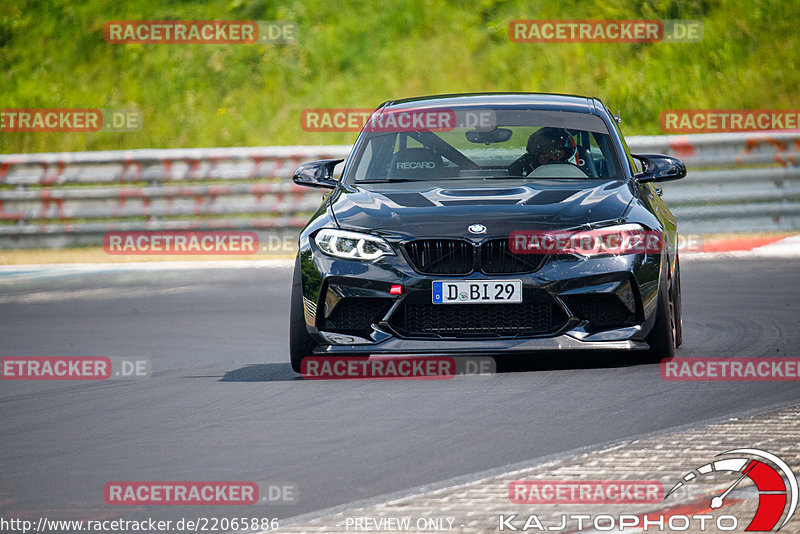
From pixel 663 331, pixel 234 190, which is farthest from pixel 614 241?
pixel 234 190

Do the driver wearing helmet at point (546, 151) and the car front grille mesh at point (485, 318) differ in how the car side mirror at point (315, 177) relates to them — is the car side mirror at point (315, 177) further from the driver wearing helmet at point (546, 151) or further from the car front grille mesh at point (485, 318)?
the car front grille mesh at point (485, 318)

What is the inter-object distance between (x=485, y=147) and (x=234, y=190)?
8096mm

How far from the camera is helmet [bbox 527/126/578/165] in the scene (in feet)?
29.6

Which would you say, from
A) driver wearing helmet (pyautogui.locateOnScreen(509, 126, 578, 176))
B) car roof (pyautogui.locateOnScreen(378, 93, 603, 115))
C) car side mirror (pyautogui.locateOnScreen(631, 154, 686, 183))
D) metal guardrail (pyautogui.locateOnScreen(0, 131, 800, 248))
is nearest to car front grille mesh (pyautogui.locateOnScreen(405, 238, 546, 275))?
driver wearing helmet (pyautogui.locateOnScreen(509, 126, 578, 176))

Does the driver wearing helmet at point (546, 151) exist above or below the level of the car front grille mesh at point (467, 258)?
above

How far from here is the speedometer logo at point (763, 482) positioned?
15.7ft

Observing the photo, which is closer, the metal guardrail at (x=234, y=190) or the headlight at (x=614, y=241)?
the headlight at (x=614, y=241)

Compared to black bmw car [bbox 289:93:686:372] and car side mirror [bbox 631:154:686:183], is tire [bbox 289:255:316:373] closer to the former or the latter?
black bmw car [bbox 289:93:686:372]

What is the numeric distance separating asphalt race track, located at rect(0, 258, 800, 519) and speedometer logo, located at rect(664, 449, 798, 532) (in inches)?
31.5

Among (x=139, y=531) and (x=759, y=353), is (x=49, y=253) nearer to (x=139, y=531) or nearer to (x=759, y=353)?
(x=759, y=353)

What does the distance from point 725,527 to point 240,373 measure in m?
4.46

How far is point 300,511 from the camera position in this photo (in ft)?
17.0

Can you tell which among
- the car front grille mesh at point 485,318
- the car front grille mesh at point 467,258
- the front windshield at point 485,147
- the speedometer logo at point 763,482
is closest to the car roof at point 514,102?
the front windshield at point 485,147

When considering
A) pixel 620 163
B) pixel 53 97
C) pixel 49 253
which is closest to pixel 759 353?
pixel 620 163
